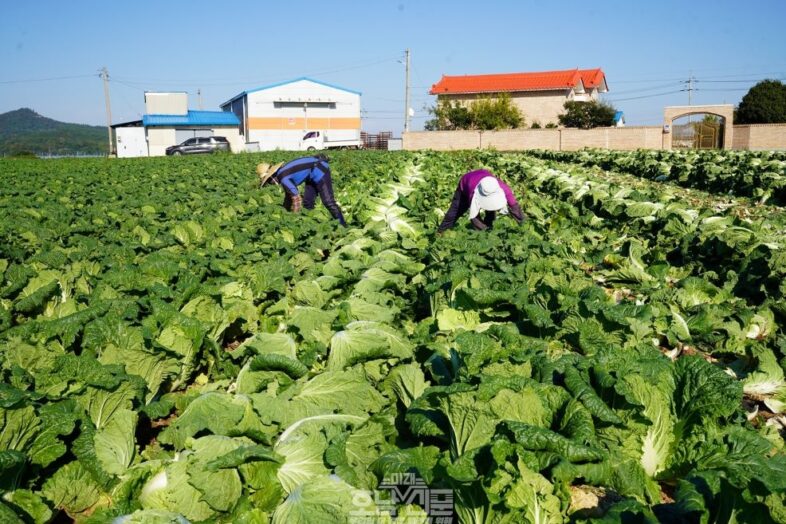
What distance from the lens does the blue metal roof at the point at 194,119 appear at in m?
53.5

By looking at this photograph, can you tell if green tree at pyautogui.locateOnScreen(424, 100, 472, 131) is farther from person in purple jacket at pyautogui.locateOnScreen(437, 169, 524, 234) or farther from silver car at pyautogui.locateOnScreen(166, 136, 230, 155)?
person in purple jacket at pyautogui.locateOnScreen(437, 169, 524, 234)

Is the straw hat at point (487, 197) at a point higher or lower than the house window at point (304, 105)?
lower

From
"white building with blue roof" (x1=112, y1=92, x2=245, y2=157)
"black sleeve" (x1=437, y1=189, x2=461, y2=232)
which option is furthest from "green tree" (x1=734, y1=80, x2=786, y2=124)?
"black sleeve" (x1=437, y1=189, x2=461, y2=232)

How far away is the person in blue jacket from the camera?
1038 cm

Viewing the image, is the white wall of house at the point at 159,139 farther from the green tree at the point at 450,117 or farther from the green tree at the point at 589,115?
the green tree at the point at 589,115

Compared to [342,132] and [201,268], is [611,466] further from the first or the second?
[342,132]

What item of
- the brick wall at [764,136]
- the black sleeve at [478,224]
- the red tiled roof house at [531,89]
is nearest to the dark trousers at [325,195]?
the black sleeve at [478,224]

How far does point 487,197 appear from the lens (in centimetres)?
828

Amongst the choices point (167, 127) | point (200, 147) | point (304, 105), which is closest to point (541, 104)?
point (304, 105)

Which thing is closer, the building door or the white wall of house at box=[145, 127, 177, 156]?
the building door

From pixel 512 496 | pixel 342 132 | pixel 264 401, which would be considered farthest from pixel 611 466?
pixel 342 132

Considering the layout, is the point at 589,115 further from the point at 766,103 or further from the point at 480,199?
the point at 480,199

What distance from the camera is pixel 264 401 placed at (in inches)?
140

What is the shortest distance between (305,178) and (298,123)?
178 feet
